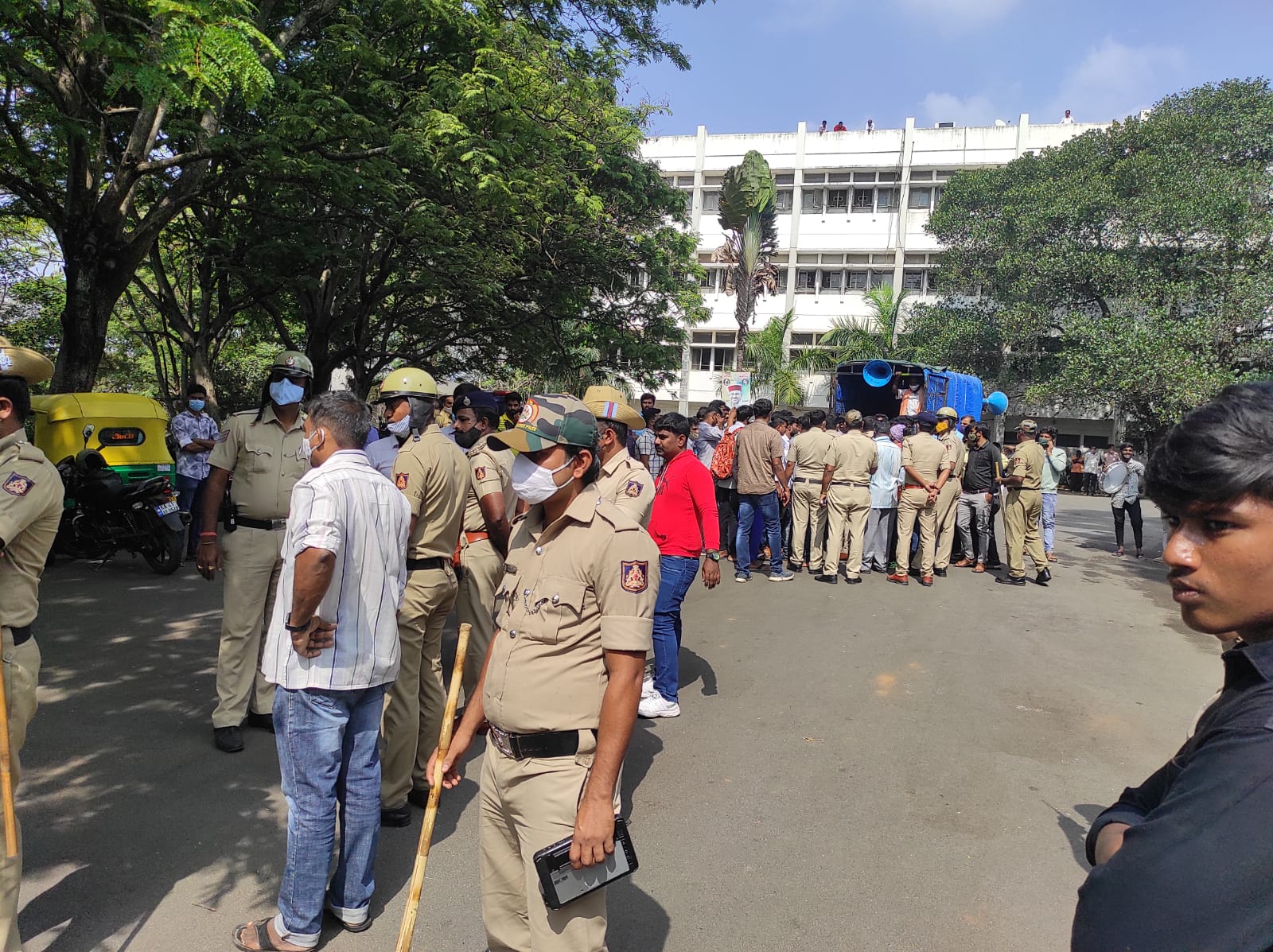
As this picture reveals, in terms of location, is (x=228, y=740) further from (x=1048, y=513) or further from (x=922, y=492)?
(x=1048, y=513)

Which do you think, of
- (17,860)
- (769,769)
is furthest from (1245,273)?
(17,860)

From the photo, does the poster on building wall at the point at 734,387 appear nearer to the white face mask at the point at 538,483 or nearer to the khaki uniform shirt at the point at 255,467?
the khaki uniform shirt at the point at 255,467

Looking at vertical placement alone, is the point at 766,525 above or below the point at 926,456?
below

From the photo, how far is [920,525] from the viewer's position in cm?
995

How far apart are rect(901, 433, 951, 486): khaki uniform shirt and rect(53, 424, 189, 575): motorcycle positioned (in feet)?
26.7

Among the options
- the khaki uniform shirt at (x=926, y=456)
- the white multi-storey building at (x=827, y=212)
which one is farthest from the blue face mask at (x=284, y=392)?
the white multi-storey building at (x=827, y=212)

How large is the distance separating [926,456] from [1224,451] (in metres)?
8.83

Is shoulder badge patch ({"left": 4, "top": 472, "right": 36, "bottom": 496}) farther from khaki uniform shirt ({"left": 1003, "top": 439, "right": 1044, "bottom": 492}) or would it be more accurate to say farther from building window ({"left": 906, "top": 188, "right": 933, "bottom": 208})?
building window ({"left": 906, "top": 188, "right": 933, "bottom": 208})

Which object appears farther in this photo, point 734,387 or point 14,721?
point 734,387

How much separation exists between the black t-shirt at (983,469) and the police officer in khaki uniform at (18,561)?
982 centimetres

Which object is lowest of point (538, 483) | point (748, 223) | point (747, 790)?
point (747, 790)

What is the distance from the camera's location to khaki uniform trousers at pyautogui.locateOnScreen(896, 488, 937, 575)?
9.77 meters

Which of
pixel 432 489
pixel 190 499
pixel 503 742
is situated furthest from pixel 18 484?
pixel 190 499

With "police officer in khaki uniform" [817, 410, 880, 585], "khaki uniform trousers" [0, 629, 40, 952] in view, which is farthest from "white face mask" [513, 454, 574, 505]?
"police officer in khaki uniform" [817, 410, 880, 585]
